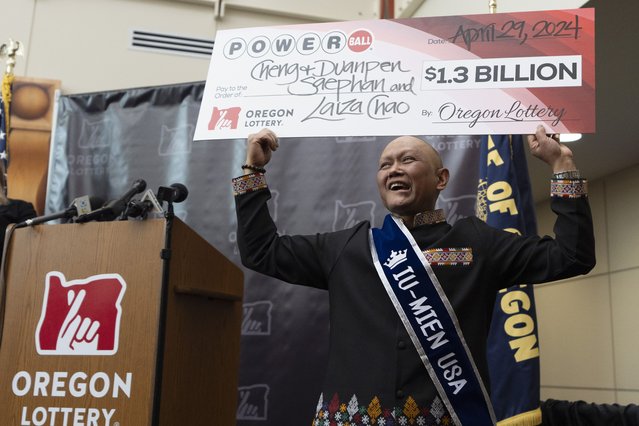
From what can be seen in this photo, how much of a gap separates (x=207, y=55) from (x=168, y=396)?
3.17 meters

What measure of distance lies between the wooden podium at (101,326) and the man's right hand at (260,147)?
0.96ft

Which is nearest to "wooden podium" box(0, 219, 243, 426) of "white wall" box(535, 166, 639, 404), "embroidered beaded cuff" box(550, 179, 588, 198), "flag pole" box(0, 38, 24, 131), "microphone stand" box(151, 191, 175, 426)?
"microphone stand" box(151, 191, 175, 426)

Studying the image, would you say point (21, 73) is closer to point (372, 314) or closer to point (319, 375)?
point (319, 375)

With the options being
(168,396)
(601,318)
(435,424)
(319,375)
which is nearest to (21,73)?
(319,375)

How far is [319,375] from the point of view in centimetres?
290

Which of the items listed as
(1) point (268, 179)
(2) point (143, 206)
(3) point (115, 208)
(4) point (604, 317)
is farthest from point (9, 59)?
(4) point (604, 317)

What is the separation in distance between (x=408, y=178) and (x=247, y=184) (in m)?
0.38

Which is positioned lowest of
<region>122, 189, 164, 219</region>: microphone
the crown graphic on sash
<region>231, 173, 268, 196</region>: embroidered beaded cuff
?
the crown graphic on sash

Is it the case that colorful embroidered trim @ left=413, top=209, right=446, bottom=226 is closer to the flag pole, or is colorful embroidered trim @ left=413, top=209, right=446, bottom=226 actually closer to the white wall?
the flag pole

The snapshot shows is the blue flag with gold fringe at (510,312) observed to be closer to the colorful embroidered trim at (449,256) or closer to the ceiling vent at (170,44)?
the colorful embroidered trim at (449,256)

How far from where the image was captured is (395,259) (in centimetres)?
147

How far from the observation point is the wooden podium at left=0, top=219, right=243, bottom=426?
1643 millimetres

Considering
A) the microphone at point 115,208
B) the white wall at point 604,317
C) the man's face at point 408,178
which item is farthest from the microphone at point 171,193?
the white wall at point 604,317

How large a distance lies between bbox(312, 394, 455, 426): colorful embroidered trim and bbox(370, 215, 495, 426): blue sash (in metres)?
0.03
